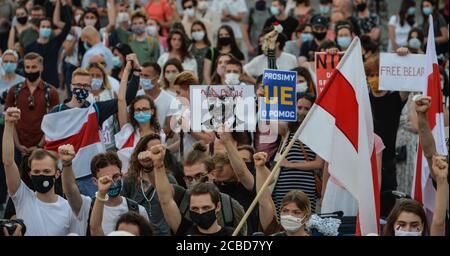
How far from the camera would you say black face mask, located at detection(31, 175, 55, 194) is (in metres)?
9.97

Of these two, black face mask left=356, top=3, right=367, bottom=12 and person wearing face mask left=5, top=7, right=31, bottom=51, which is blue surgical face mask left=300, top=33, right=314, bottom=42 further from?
person wearing face mask left=5, top=7, right=31, bottom=51

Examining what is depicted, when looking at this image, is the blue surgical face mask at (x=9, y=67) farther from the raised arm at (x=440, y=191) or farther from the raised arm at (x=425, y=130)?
the raised arm at (x=440, y=191)

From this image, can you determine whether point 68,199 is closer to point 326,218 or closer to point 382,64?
point 326,218

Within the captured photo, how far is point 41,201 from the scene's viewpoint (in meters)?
9.99

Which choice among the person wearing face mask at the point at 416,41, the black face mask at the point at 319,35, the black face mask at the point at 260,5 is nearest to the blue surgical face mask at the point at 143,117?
the black face mask at the point at 319,35

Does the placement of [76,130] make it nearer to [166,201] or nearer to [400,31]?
[166,201]

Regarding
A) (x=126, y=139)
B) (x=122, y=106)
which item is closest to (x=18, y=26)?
(x=122, y=106)

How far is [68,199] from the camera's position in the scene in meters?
10.0

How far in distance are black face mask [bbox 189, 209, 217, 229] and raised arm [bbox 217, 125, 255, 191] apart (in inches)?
43.2

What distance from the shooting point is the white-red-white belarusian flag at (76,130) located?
12258mm

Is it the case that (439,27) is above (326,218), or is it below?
above
